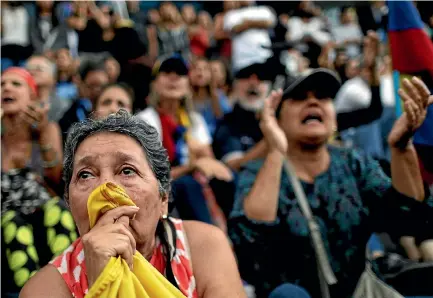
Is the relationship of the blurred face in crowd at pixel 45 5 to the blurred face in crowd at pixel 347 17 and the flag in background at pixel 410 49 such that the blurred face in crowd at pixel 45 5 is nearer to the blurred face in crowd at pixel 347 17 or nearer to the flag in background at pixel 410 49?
the blurred face in crowd at pixel 347 17

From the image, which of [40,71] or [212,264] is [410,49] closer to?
[212,264]

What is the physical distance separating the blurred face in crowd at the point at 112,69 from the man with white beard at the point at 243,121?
1.10m

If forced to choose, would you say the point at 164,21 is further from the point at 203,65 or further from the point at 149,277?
the point at 149,277

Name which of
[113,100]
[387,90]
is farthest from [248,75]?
[387,90]

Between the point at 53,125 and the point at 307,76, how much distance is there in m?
1.54

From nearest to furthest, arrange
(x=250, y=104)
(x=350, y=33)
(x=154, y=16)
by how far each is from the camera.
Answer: (x=250, y=104), (x=350, y=33), (x=154, y=16)

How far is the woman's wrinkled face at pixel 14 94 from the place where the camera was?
343 centimetres

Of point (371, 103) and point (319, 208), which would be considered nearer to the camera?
point (319, 208)

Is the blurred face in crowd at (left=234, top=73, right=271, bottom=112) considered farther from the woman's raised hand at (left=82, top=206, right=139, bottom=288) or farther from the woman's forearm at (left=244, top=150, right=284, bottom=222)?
the woman's raised hand at (left=82, top=206, right=139, bottom=288)

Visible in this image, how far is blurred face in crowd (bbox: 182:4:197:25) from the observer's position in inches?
368

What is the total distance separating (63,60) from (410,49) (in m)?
4.49

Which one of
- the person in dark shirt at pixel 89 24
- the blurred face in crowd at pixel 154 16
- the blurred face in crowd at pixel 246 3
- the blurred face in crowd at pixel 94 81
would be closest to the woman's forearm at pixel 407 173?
the blurred face in crowd at pixel 94 81

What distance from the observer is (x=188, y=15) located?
9414 millimetres

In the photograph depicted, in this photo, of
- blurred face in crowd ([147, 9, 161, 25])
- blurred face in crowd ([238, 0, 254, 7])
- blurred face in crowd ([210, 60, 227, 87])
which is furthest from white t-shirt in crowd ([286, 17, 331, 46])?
blurred face in crowd ([147, 9, 161, 25])
